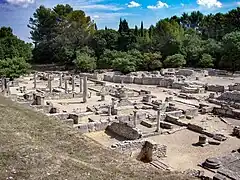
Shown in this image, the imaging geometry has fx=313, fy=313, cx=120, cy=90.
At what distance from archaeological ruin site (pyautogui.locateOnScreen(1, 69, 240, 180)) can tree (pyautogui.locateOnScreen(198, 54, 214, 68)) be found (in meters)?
10.3

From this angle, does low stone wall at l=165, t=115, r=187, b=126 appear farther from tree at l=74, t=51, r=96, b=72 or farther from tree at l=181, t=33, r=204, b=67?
tree at l=181, t=33, r=204, b=67

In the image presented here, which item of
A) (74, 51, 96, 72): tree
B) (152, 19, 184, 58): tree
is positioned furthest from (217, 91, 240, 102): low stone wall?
(152, 19, 184, 58): tree

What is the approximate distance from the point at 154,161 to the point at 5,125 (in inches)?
296

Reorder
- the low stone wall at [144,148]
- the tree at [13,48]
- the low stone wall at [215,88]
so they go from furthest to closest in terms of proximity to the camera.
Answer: the tree at [13,48], the low stone wall at [215,88], the low stone wall at [144,148]

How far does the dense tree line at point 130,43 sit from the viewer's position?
56312 mm

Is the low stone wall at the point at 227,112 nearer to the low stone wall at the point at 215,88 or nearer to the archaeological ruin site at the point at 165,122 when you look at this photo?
the archaeological ruin site at the point at 165,122

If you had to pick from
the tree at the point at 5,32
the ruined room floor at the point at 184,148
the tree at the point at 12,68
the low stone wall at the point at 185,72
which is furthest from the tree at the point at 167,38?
the ruined room floor at the point at 184,148

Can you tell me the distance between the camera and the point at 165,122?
23.6 meters

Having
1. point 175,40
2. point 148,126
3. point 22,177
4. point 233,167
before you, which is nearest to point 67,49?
point 175,40

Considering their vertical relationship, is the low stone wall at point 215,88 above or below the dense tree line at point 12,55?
below

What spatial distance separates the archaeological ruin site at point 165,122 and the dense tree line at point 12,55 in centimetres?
227

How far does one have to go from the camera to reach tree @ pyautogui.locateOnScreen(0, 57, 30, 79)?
146ft

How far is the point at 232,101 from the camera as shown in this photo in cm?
3209

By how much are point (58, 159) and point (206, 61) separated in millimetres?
49985
